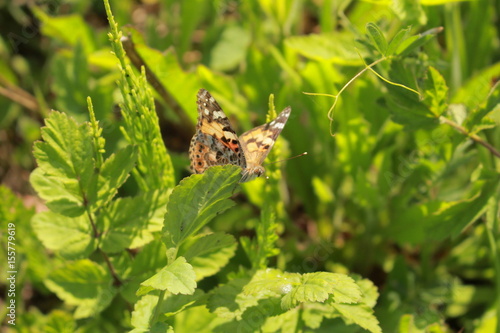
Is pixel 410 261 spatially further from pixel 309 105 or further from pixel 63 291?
pixel 63 291

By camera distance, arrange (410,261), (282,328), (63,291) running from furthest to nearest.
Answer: (410,261), (63,291), (282,328)

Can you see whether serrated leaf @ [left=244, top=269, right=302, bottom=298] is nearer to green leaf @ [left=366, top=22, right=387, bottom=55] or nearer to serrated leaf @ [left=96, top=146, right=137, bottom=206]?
serrated leaf @ [left=96, top=146, right=137, bottom=206]

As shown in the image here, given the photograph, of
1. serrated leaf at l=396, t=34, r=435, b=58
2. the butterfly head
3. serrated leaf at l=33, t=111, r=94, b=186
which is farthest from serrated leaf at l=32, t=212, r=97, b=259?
serrated leaf at l=396, t=34, r=435, b=58

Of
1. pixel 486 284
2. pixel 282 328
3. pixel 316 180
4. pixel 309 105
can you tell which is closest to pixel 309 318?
pixel 282 328

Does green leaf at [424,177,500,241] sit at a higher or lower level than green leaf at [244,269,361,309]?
lower

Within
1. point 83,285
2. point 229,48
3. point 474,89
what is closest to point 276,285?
point 83,285

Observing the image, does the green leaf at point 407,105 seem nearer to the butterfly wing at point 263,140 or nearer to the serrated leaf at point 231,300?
the butterfly wing at point 263,140
